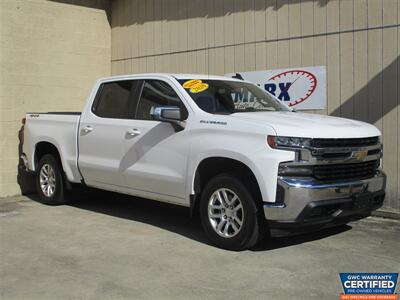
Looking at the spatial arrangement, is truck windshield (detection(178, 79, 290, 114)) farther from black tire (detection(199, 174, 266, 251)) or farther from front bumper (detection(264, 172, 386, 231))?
front bumper (detection(264, 172, 386, 231))

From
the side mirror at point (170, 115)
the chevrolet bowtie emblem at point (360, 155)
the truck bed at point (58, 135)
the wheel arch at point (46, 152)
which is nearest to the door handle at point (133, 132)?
the side mirror at point (170, 115)

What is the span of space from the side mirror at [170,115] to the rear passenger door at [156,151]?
8 centimetres

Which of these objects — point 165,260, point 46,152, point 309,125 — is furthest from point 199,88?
point 46,152

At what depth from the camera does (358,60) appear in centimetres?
828

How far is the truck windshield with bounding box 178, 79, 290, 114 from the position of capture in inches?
261

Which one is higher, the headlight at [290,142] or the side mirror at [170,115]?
the side mirror at [170,115]

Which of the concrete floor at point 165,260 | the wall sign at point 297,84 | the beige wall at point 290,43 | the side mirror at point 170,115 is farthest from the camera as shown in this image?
the wall sign at point 297,84

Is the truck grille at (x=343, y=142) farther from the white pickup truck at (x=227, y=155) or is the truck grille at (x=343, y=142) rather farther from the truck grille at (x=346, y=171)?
the truck grille at (x=346, y=171)

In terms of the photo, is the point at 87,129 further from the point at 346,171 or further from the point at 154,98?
the point at 346,171

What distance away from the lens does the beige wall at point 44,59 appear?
9.84 metres

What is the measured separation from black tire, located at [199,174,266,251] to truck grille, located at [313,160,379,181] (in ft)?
2.42

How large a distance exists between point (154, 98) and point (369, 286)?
3.61 m

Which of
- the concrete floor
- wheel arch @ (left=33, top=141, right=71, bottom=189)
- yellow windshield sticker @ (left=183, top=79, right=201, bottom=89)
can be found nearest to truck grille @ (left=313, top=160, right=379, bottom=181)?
the concrete floor

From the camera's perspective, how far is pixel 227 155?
19.7 feet
